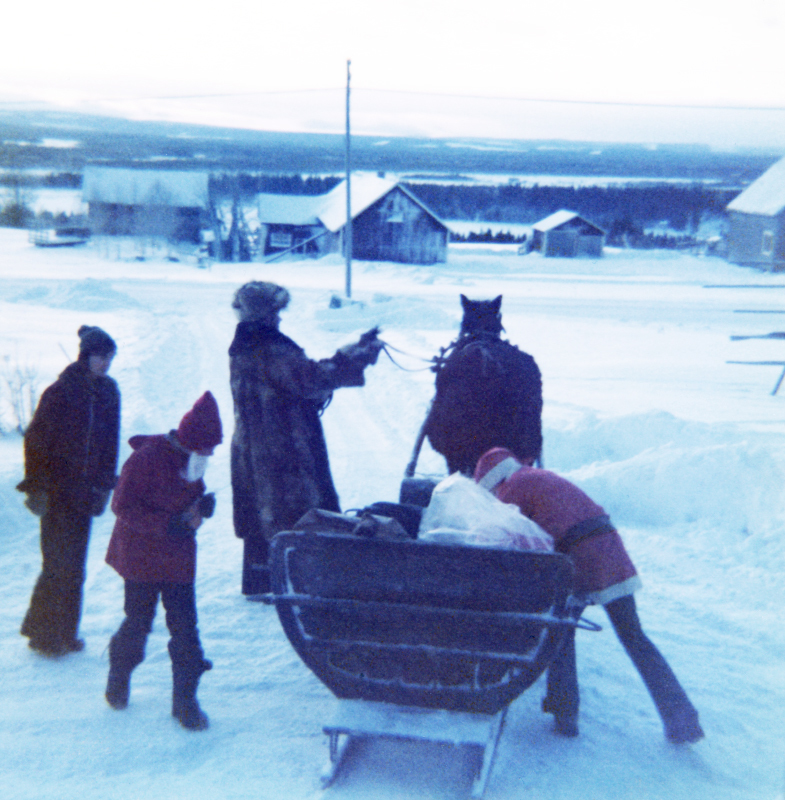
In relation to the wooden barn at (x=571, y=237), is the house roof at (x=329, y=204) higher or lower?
higher

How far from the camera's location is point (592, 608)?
181 inches

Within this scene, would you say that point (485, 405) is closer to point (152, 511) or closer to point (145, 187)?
point (152, 511)

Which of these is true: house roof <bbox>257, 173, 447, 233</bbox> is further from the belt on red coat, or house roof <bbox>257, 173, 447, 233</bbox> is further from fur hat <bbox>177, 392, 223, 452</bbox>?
the belt on red coat

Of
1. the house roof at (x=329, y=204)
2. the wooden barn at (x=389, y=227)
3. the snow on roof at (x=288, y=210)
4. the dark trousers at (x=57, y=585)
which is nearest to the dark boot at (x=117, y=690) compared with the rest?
the dark trousers at (x=57, y=585)

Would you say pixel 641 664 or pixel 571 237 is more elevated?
pixel 641 664

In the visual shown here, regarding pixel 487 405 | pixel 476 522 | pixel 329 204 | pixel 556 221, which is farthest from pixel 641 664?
pixel 556 221

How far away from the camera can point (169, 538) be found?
3.20 metres

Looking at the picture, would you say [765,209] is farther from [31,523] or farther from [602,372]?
[31,523]

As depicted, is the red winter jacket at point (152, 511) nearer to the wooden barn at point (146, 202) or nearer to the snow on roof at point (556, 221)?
the snow on roof at point (556, 221)

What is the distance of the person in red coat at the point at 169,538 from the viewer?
3.13 metres

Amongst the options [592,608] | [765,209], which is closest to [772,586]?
[592,608]

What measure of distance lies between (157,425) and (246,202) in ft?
167

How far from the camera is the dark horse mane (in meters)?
4.21

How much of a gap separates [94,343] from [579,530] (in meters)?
2.15
